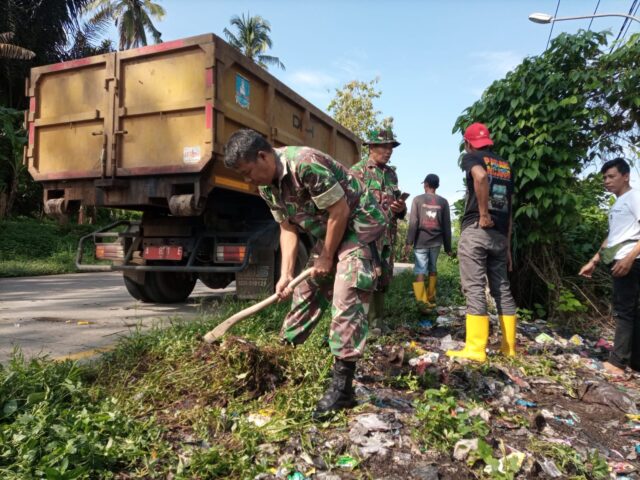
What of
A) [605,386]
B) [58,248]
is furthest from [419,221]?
[58,248]

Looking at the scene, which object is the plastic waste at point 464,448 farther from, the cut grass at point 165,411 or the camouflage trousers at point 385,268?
the camouflage trousers at point 385,268

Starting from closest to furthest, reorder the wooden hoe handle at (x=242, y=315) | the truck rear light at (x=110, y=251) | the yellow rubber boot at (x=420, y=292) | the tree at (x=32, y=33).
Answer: the wooden hoe handle at (x=242, y=315) < the truck rear light at (x=110, y=251) < the yellow rubber boot at (x=420, y=292) < the tree at (x=32, y=33)

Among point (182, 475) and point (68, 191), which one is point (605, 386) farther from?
point (68, 191)

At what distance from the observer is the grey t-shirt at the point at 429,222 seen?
19.6 ft

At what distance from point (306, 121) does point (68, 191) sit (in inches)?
122

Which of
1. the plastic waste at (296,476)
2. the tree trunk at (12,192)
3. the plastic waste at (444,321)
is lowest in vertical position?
the plastic waste at (296,476)

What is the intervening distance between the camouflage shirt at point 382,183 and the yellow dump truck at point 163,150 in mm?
1434

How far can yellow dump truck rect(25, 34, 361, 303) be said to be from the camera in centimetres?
464

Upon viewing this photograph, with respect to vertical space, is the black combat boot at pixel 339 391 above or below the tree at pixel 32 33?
below

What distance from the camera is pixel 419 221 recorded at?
19.9 ft

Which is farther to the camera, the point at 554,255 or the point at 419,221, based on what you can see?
the point at 419,221

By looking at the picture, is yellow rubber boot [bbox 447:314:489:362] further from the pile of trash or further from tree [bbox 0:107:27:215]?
tree [bbox 0:107:27:215]

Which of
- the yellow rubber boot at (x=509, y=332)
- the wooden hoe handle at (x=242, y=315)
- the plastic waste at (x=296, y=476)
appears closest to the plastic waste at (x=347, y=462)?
the plastic waste at (x=296, y=476)

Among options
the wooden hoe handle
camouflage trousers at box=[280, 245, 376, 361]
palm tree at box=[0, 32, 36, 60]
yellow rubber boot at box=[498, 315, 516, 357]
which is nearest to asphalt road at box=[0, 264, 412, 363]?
the wooden hoe handle
